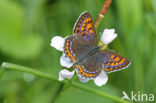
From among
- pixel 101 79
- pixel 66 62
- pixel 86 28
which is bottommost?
pixel 101 79

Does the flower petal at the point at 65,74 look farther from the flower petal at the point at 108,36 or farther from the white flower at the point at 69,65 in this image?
the flower petal at the point at 108,36

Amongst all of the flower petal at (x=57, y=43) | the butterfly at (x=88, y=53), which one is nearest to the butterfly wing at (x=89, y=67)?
the butterfly at (x=88, y=53)

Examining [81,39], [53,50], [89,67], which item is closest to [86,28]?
[81,39]

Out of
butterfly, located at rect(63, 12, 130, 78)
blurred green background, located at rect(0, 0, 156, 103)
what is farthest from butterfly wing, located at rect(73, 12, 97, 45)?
blurred green background, located at rect(0, 0, 156, 103)

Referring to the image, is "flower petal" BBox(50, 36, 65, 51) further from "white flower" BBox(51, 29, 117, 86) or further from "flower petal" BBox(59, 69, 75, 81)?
"flower petal" BBox(59, 69, 75, 81)

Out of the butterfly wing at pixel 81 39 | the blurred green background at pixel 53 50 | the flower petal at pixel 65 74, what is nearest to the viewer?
the flower petal at pixel 65 74

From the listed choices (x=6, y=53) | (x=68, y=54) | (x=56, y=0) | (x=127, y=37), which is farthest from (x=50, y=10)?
(x=68, y=54)

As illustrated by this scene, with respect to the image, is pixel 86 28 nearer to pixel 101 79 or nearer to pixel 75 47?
pixel 75 47
